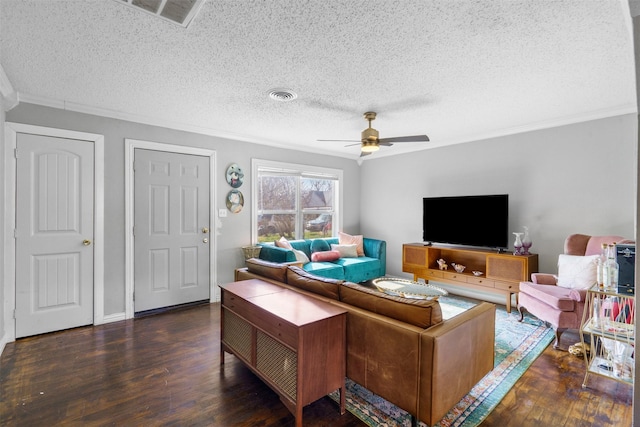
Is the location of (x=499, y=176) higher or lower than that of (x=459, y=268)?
higher

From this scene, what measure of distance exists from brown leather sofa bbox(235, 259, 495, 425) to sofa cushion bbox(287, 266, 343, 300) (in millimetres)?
41

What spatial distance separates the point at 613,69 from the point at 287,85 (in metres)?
2.64

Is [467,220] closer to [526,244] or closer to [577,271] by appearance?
[526,244]

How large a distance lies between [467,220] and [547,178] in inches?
41.7

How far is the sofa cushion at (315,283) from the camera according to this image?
A: 2.14 meters

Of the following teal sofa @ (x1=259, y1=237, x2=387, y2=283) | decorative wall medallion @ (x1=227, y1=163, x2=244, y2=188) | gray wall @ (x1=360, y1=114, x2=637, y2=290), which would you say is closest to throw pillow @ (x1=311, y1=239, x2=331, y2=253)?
teal sofa @ (x1=259, y1=237, x2=387, y2=283)

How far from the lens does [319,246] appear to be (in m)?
5.02

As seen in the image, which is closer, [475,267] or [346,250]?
[475,267]

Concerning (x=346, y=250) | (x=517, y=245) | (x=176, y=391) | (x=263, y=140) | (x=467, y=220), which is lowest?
(x=176, y=391)

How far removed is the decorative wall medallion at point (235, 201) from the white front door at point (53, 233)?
1.60 meters

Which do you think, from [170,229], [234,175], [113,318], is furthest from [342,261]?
[113,318]

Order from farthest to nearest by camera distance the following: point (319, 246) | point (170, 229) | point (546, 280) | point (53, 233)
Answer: point (319, 246), point (170, 229), point (546, 280), point (53, 233)

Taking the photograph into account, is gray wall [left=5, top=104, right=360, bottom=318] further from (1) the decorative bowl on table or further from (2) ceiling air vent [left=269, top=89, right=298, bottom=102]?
(1) the decorative bowl on table

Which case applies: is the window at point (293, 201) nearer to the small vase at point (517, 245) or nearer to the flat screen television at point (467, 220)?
the flat screen television at point (467, 220)
